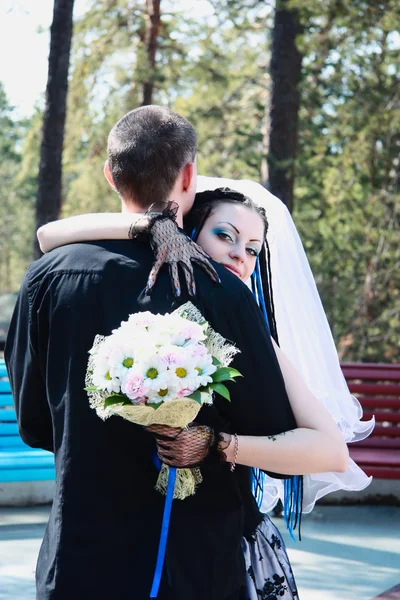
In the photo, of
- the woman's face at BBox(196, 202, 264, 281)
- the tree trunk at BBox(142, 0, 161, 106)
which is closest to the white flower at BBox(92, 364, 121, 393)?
the woman's face at BBox(196, 202, 264, 281)

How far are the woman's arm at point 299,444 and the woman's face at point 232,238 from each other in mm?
516

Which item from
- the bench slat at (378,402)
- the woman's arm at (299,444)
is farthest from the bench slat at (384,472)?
the woman's arm at (299,444)

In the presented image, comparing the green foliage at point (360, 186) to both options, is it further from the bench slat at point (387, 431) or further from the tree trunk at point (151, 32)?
the tree trunk at point (151, 32)

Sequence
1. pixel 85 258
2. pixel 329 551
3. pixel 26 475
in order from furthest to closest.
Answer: pixel 26 475 < pixel 329 551 < pixel 85 258

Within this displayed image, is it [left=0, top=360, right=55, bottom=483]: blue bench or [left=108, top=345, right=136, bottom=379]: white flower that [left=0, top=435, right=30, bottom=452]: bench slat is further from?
[left=108, top=345, right=136, bottom=379]: white flower

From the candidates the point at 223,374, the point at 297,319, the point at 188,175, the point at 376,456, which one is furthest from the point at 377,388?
the point at 223,374

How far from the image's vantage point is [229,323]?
197 centimetres

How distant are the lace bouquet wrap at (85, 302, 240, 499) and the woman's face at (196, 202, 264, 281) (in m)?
0.68

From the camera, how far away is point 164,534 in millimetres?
1926

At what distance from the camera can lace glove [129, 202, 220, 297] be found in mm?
1956

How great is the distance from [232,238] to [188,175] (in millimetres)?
426

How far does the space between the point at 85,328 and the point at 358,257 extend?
1240 cm

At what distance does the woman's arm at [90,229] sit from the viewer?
2102 mm

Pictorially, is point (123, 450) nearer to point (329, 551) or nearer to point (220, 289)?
point (220, 289)
